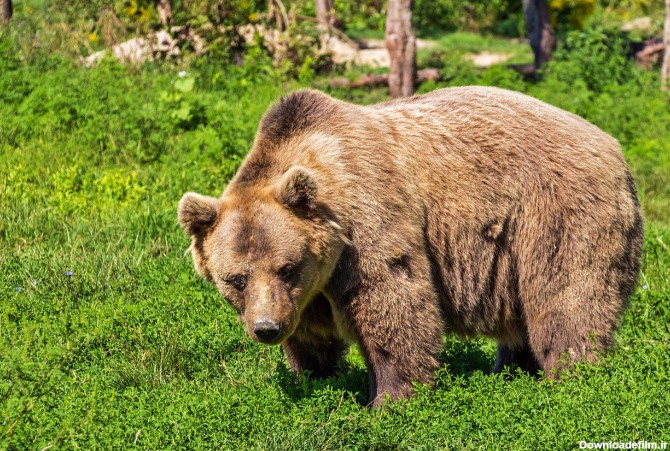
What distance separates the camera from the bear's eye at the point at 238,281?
17.1ft

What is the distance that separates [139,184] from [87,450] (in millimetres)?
4734

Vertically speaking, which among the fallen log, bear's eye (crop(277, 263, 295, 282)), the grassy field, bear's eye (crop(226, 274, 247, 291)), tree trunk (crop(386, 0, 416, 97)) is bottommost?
the fallen log

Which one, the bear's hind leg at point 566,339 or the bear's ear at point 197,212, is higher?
the bear's ear at point 197,212

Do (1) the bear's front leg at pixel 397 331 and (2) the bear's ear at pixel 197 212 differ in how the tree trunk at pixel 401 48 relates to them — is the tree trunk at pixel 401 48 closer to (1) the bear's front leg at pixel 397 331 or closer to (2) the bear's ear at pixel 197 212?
(1) the bear's front leg at pixel 397 331

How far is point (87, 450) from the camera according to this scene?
484 centimetres

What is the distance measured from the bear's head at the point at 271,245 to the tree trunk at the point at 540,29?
10477mm

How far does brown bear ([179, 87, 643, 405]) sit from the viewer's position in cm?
525

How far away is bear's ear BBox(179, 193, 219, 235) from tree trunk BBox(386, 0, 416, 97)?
8.45m

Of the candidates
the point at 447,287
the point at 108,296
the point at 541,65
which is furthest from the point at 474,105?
the point at 541,65

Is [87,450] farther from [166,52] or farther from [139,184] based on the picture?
[166,52]

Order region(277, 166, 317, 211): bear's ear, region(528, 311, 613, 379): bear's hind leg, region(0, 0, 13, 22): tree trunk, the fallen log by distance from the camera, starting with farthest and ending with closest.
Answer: the fallen log < region(0, 0, 13, 22): tree trunk < region(528, 311, 613, 379): bear's hind leg < region(277, 166, 317, 211): bear's ear

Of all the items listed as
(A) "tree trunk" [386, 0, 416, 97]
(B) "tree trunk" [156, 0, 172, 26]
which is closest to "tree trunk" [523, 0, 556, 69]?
(A) "tree trunk" [386, 0, 416, 97]

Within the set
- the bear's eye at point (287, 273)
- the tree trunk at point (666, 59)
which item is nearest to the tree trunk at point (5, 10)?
the bear's eye at point (287, 273)

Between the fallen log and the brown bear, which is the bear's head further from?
the fallen log
